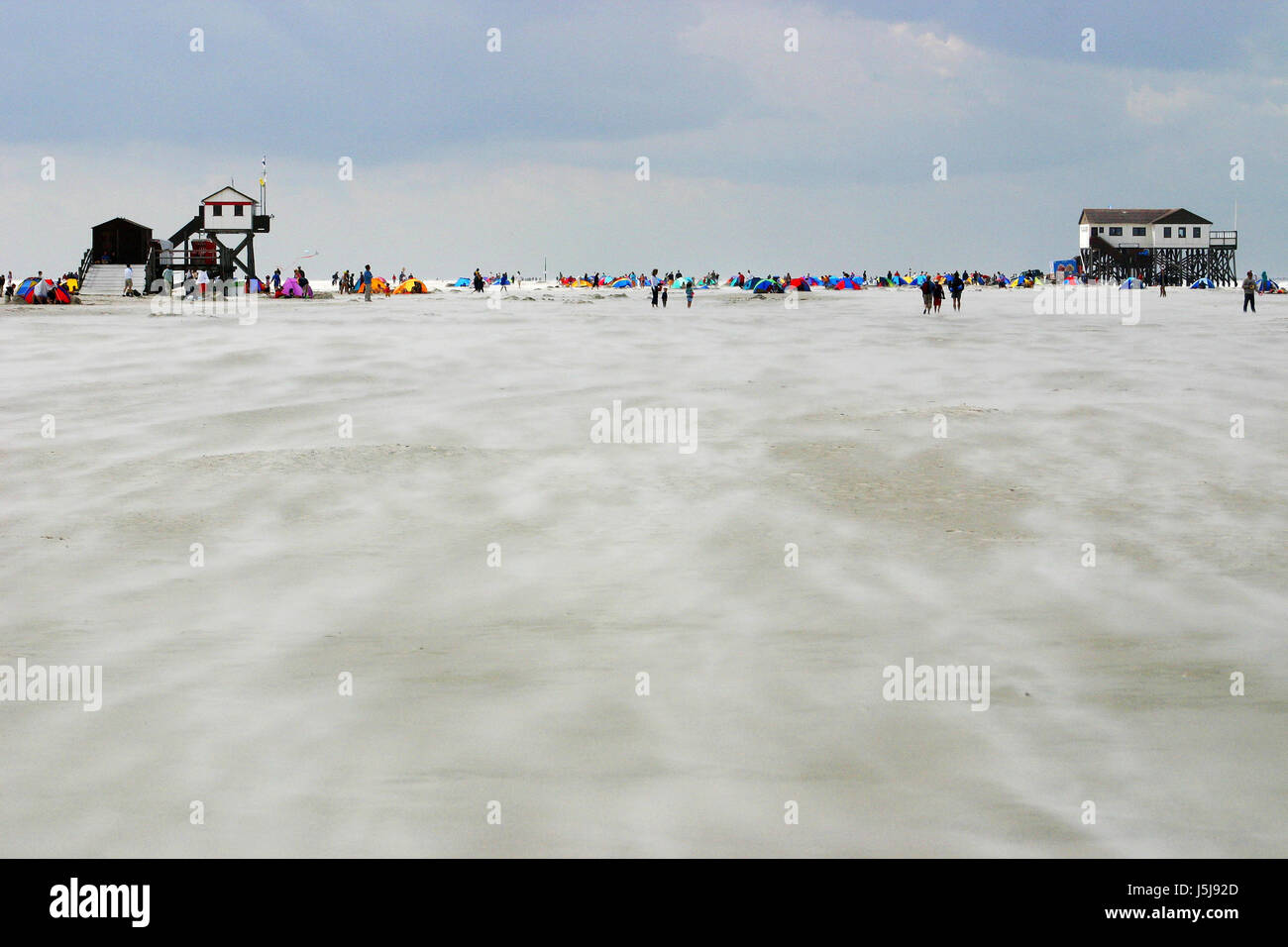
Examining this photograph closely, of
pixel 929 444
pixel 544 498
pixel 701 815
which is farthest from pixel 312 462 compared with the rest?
pixel 701 815

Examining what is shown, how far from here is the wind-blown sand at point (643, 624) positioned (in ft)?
17.0

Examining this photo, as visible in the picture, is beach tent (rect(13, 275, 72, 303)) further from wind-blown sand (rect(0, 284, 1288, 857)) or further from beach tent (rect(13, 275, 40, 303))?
wind-blown sand (rect(0, 284, 1288, 857))

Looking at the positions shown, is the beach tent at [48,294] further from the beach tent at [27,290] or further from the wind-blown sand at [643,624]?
the wind-blown sand at [643,624]

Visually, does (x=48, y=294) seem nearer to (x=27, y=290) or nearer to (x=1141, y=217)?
(x=27, y=290)

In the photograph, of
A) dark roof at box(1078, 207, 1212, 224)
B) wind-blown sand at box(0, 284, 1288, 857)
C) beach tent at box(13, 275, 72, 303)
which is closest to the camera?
wind-blown sand at box(0, 284, 1288, 857)

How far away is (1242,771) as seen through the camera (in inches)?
220

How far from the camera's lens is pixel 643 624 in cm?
779

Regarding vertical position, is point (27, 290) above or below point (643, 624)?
above

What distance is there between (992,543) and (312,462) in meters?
6.87

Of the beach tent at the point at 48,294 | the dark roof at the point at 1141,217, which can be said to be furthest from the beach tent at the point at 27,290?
the dark roof at the point at 1141,217

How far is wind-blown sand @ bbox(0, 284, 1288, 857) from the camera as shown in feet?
17.0

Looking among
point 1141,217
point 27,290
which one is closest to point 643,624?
point 27,290

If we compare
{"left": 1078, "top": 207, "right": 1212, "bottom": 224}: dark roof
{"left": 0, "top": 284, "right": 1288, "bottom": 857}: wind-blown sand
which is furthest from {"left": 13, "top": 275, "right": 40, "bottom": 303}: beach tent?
{"left": 1078, "top": 207, "right": 1212, "bottom": 224}: dark roof

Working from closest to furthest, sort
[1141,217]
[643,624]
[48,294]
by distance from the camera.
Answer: [643,624] → [48,294] → [1141,217]
